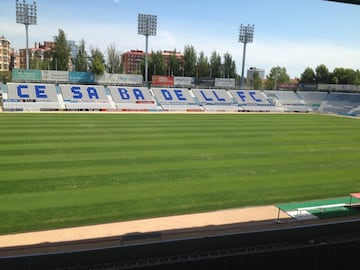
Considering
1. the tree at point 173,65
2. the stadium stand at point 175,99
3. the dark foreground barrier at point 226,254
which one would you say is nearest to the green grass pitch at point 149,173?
the dark foreground barrier at point 226,254

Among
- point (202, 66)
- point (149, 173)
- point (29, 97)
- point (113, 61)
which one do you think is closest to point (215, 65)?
point (202, 66)

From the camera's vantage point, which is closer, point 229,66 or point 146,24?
point 146,24

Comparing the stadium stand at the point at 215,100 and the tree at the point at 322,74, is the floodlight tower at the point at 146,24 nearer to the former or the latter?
the stadium stand at the point at 215,100

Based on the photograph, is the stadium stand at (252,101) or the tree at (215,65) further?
the tree at (215,65)

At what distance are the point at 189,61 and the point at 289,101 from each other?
27407 millimetres

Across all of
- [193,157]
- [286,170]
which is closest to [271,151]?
[286,170]

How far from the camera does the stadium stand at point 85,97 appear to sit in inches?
1650

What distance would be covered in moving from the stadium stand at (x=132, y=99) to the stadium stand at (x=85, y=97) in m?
1.39

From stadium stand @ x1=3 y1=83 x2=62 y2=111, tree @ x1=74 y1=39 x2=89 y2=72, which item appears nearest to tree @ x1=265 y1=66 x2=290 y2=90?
tree @ x1=74 y1=39 x2=89 y2=72

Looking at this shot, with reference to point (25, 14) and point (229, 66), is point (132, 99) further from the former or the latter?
point (229, 66)

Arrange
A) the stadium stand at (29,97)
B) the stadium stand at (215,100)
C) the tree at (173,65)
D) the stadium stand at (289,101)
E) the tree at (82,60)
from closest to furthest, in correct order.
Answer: the stadium stand at (29,97) < the stadium stand at (215,100) < the stadium stand at (289,101) < the tree at (82,60) < the tree at (173,65)

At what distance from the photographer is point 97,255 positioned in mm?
4875

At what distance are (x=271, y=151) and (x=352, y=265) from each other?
14160 mm

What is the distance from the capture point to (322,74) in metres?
87.3
